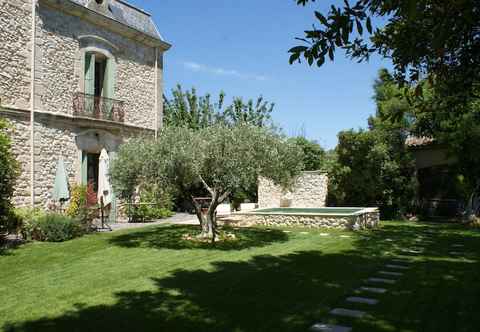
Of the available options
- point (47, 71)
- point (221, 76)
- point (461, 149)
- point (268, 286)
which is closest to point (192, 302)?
point (268, 286)

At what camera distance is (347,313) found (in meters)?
4.99

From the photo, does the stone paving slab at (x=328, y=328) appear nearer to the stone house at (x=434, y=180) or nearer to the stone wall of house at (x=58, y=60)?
the stone wall of house at (x=58, y=60)

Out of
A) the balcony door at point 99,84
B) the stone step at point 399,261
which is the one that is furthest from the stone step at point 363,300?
the balcony door at point 99,84

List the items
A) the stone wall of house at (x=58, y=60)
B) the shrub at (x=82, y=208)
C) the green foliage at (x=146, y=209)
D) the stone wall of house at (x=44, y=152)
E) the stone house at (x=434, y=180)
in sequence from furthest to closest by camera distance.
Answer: the stone house at (x=434, y=180) → the green foliage at (x=146, y=209) → the stone wall of house at (x=44, y=152) → the stone wall of house at (x=58, y=60) → the shrub at (x=82, y=208)

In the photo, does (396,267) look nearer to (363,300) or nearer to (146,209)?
(363,300)

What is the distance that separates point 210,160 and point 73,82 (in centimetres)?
786

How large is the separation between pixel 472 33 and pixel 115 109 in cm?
1365

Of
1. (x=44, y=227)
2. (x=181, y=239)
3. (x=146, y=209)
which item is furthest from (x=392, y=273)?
(x=146, y=209)

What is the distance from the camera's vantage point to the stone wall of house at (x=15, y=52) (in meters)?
12.7

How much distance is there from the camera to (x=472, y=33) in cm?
487

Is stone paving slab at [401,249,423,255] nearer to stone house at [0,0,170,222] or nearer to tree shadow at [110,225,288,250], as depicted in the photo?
tree shadow at [110,225,288,250]

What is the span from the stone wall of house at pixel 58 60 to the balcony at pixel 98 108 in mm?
240

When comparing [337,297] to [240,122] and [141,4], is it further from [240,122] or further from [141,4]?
[141,4]

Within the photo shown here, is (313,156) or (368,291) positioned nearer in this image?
(368,291)
